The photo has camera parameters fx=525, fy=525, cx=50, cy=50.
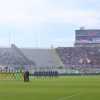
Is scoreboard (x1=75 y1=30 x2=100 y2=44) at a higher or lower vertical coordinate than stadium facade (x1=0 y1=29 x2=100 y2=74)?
higher

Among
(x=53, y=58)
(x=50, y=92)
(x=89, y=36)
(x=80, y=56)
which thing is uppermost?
(x=89, y=36)

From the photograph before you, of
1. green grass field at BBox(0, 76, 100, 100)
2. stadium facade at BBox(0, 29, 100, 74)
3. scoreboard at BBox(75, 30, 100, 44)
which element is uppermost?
scoreboard at BBox(75, 30, 100, 44)

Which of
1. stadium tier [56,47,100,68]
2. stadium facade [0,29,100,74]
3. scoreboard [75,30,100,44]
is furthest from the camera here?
scoreboard [75,30,100,44]

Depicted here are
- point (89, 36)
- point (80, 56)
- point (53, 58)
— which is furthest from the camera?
point (89, 36)

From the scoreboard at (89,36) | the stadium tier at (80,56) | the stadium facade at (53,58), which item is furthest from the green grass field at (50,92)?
the scoreboard at (89,36)

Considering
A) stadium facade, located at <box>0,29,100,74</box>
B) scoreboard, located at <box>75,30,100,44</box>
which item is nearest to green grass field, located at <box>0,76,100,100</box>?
stadium facade, located at <box>0,29,100,74</box>

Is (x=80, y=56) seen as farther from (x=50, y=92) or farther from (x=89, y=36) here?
(x=50, y=92)

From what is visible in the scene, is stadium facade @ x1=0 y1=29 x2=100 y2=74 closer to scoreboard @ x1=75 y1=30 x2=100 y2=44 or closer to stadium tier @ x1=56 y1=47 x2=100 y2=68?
stadium tier @ x1=56 y1=47 x2=100 y2=68

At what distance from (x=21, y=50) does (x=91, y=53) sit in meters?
24.7

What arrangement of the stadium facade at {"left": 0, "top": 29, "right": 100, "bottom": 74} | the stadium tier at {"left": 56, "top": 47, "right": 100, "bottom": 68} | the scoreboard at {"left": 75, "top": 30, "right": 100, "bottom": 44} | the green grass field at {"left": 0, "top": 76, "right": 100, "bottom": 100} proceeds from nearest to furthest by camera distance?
the green grass field at {"left": 0, "top": 76, "right": 100, "bottom": 100} < the stadium facade at {"left": 0, "top": 29, "right": 100, "bottom": 74} < the stadium tier at {"left": 56, "top": 47, "right": 100, "bottom": 68} < the scoreboard at {"left": 75, "top": 30, "right": 100, "bottom": 44}

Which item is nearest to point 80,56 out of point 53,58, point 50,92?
point 53,58

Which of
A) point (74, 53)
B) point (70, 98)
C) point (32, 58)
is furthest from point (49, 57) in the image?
point (70, 98)

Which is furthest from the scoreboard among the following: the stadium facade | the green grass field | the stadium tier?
the green grass field

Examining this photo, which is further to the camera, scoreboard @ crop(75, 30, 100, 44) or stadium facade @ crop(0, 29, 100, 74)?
scoreboard @ crop(75, 30, 100, 44)
